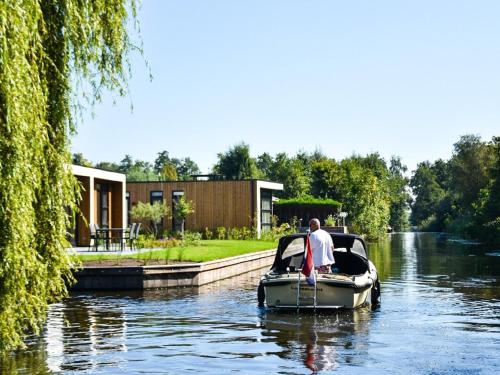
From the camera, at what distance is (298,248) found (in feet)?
68.3

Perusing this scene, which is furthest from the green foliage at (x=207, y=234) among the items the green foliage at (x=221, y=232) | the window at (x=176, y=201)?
the window at (x=176, y=201)

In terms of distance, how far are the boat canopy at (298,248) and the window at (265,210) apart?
28693 mm

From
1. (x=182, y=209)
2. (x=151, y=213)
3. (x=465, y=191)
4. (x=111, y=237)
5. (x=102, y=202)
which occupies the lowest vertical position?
(x=111, y=237)

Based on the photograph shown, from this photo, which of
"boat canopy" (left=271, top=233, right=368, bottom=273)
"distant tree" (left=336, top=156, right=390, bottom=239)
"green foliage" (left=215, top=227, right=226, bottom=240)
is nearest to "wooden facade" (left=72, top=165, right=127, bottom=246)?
"green foliage" (left=215, top=227, right=226, bottom=240)

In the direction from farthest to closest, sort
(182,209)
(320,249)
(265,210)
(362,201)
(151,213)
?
1. (362,201)
2. (265,210)
3. (151,213)
4. (182,209)
5. (320,249)

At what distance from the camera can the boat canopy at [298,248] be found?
20.2 metres

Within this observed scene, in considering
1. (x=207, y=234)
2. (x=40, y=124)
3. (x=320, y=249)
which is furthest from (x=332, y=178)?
(x=40, y=124)

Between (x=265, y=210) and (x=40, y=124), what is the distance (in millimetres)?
42123

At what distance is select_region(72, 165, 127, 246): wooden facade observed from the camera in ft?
115

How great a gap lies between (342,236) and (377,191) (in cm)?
5771

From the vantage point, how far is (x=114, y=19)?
11.2 meters

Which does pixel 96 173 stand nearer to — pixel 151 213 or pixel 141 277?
pixel 151 213

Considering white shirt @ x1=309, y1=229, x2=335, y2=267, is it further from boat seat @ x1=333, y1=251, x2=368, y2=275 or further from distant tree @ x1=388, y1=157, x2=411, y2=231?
distant tree @ x1=388, y1=157, x2=411, y2=231

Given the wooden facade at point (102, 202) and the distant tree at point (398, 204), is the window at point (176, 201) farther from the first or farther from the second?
the distant tree at point (398, 204)
